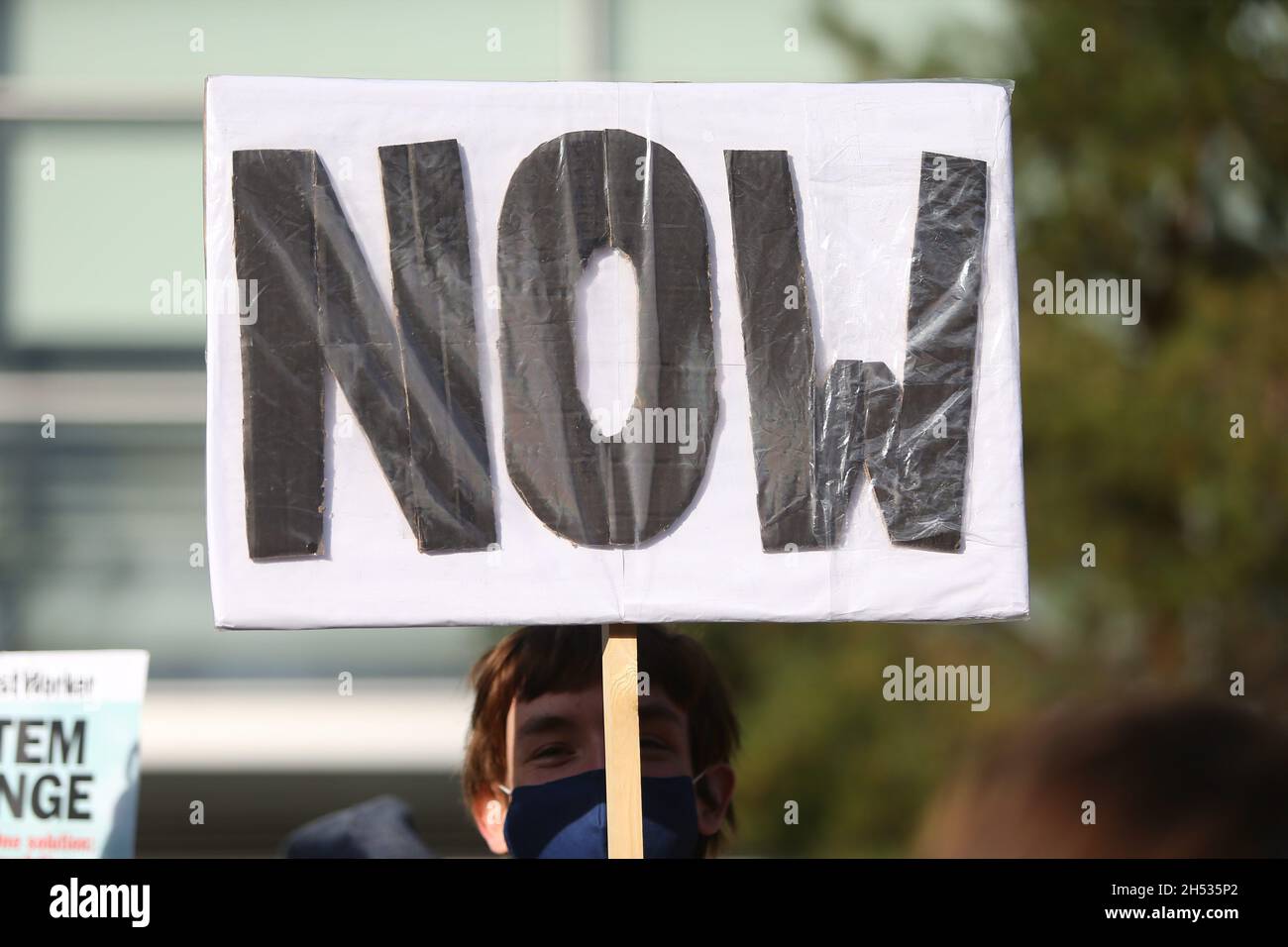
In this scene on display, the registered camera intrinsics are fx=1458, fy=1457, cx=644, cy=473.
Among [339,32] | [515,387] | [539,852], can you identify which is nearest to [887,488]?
[515,387]

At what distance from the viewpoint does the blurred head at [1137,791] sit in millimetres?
801

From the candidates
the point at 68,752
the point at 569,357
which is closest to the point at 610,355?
the point at 569,357

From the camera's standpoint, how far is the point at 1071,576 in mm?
4840

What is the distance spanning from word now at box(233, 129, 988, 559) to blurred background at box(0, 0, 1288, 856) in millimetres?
2826

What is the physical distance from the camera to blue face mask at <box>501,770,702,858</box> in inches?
84.1

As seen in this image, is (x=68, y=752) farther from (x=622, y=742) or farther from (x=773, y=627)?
(x=773, y=627)

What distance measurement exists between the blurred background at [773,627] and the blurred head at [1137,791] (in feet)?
12.8

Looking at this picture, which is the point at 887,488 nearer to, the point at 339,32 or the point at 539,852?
the point at 539,852
